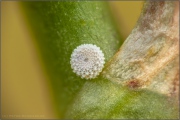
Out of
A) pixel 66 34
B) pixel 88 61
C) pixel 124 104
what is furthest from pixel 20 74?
pixel 124 104

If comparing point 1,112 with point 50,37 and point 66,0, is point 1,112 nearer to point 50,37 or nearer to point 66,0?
point 50,37

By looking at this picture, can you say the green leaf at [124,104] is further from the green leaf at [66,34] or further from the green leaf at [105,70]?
the green leaf at [66,34]

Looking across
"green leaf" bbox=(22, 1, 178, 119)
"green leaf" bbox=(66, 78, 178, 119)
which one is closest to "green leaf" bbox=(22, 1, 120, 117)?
"green leaf" bbox=(22, 1, 178, 119)

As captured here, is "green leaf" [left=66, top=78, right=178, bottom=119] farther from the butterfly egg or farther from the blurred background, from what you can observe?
the blurred background

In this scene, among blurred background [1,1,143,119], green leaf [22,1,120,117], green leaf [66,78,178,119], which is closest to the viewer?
green leaf [66,78,178,119]

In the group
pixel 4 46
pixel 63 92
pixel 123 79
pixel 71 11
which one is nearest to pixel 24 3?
pixel 4 46

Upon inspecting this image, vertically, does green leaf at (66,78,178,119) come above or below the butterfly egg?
below
